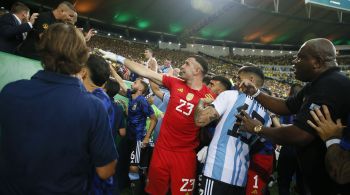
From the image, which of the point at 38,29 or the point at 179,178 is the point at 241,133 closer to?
the point at 179,178

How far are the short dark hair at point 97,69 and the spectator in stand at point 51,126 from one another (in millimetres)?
1059

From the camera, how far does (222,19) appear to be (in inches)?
1346

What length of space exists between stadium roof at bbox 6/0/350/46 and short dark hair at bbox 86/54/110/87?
25964mm

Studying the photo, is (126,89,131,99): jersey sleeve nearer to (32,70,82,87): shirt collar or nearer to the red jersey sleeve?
the red jersey sleeve

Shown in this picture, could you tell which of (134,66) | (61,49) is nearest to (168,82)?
(134,66)

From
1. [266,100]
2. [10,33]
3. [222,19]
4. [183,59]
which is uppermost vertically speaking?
[222,19]

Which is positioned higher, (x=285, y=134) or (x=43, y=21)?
(x=43, y=21)

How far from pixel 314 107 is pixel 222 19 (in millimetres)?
33438

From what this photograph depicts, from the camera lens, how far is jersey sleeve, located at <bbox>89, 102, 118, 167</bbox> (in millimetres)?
1576

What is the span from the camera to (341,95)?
2.21 m

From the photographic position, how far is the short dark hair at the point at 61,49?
61.4 inches

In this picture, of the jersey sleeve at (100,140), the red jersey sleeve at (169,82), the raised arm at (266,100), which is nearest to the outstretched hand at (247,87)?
the raised arm at (266,100)

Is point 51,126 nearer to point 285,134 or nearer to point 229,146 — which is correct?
point 285,134

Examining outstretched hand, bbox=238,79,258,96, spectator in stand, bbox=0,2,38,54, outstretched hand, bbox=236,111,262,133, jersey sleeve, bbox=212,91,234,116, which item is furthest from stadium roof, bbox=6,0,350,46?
outstretched hand, bbox=236,111,262,133
